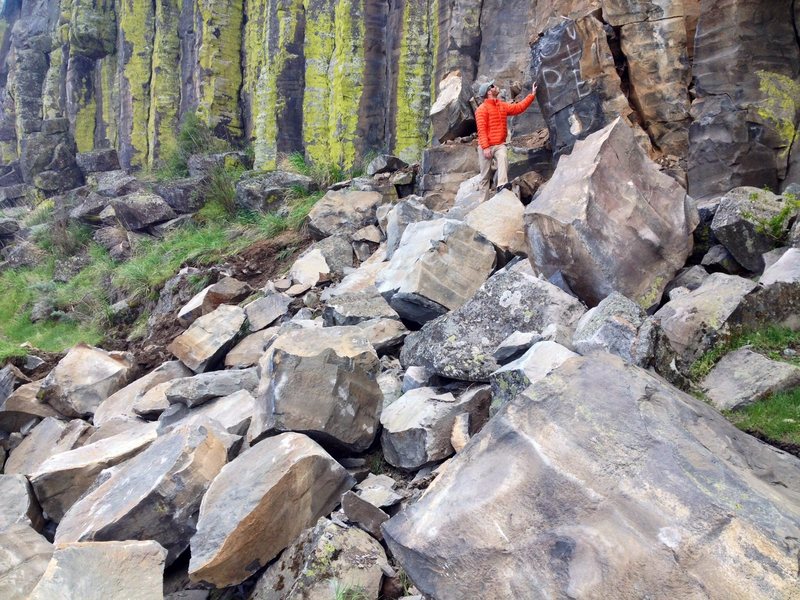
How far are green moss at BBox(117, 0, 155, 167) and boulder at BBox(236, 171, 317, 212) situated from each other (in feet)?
25.6

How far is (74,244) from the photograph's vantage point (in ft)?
47.2

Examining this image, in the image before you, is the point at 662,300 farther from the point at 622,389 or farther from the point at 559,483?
the point at 559,483

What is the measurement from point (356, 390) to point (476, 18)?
24.5 ft

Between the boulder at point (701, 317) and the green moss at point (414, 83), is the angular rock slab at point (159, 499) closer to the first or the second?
the boulder at point (701, 317)

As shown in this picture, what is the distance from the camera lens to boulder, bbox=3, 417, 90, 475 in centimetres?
559

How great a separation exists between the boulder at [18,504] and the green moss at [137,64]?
15362 millimetres

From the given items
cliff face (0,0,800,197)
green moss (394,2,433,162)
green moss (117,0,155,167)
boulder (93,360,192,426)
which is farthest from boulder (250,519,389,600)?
green moss (117,0,155,167)

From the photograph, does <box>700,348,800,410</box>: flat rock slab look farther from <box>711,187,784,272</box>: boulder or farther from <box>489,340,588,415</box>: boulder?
<box>711,187,784,272</box>: boulder

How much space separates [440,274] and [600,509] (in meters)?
3.30

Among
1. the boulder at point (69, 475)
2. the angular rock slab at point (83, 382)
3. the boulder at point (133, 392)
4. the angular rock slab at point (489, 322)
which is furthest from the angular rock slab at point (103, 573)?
the angular rock slab at point (83, 382)

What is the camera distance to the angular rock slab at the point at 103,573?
8.20 feet

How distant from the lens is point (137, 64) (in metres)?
18.1

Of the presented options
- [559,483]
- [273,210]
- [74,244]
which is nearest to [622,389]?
[559,483]

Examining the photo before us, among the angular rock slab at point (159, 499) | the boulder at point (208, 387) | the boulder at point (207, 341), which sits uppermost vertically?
the angular rock slab at point (159, 499)
